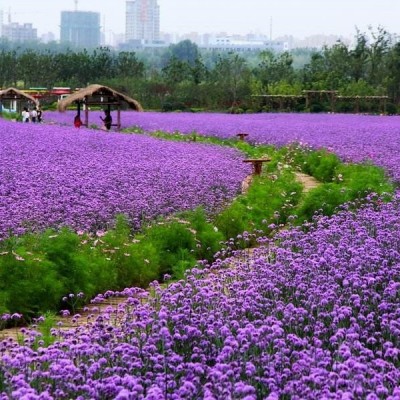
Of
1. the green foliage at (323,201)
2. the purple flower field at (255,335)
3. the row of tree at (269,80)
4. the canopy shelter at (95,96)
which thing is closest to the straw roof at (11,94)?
the canopy shelter at (95,96)

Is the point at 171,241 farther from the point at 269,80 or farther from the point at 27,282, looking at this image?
the point at 269,80

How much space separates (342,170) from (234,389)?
41.0 ft

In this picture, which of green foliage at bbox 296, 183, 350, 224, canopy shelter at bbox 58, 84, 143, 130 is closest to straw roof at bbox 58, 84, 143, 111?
canopy shelter at bbox 58, 84, 143, 130

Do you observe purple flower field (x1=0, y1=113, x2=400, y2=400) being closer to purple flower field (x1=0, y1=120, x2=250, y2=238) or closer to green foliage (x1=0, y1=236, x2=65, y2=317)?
purple flower field (x1=0, y1=120, x2=250, y2=238)

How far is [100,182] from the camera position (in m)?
11.5

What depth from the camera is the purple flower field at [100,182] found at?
945cm

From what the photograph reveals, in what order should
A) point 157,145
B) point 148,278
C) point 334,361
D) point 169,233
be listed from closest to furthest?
point 334,361
point 148,278
point 169,233
point 157,145

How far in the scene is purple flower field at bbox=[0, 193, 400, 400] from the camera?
4324mm

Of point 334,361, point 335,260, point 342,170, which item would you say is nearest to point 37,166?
point 342,170

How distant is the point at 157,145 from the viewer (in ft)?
66.6

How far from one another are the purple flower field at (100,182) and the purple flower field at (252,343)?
2.56 meters

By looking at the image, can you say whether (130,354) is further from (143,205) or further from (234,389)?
(143,205)

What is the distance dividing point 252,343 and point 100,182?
21.8 feet

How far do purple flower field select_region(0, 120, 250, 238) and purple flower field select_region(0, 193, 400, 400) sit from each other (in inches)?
101
